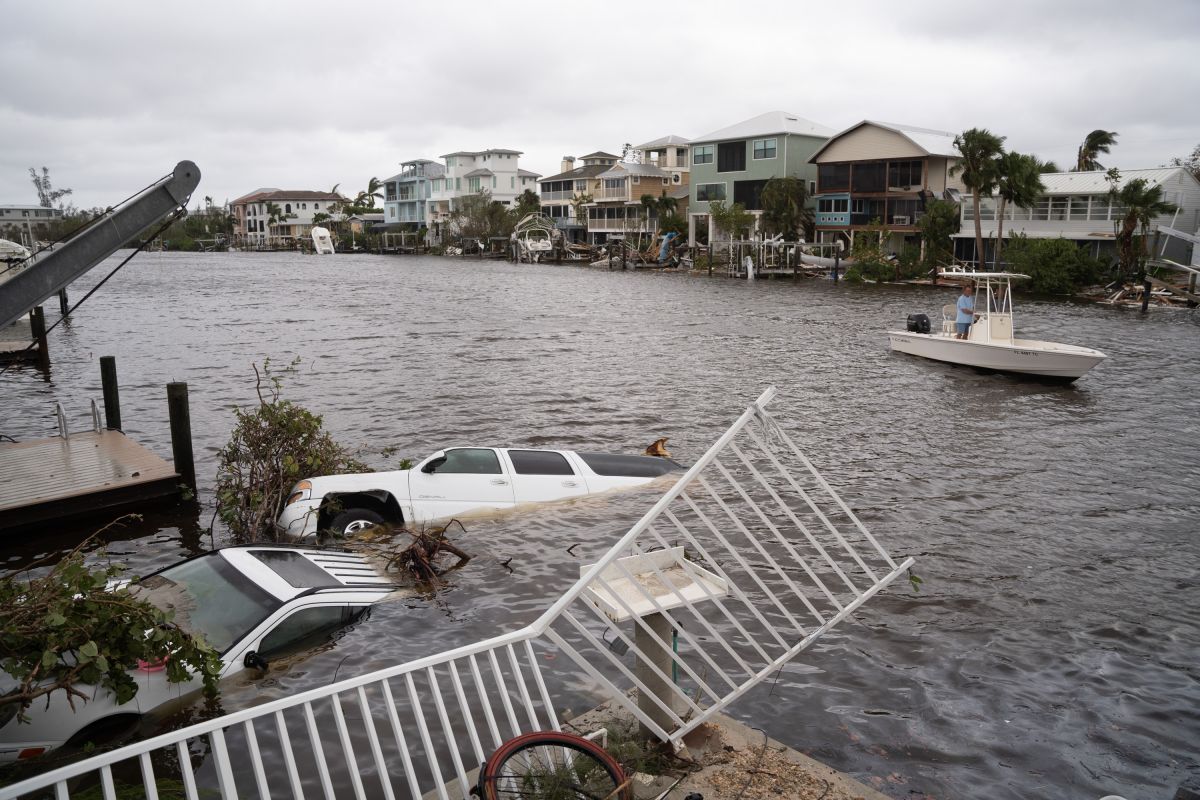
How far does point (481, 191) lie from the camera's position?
131 m

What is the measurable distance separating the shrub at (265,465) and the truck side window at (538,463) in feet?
10.3

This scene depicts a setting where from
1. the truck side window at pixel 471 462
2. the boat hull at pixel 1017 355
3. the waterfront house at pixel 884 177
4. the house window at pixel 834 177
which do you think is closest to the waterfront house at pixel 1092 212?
the waterfront house at pixel 884 177

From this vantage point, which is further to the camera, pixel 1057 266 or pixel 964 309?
pixel 1057 266

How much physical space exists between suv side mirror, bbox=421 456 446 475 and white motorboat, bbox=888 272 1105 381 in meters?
19.5

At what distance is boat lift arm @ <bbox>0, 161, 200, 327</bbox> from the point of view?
12172 mm

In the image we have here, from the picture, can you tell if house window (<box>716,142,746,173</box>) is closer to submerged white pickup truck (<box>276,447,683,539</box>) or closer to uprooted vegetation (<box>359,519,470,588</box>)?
submerged white pickup truck (<box>276,447,683,539</box>)

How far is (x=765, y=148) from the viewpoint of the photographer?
78.6 metres

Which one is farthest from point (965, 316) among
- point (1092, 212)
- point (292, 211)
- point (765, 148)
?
point (292, 211)

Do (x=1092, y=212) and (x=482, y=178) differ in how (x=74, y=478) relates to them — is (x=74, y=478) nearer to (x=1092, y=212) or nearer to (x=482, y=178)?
(x=1092, y=212)

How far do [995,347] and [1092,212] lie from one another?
3527cm

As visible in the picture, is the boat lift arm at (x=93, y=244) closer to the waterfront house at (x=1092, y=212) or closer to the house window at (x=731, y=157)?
the waterfront house at (x=1092, y=212)

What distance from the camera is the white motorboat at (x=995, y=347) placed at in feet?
90.4

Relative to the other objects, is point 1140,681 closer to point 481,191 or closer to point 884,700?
point 884,700

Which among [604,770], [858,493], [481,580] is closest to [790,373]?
[858,493]
